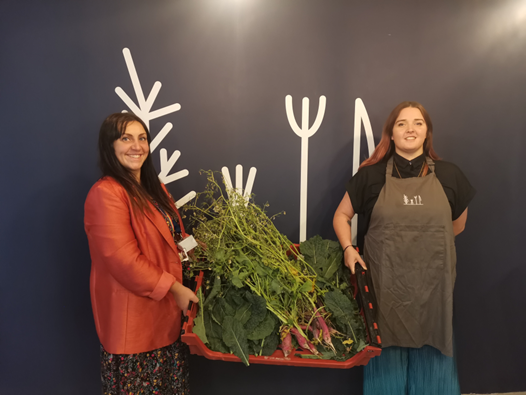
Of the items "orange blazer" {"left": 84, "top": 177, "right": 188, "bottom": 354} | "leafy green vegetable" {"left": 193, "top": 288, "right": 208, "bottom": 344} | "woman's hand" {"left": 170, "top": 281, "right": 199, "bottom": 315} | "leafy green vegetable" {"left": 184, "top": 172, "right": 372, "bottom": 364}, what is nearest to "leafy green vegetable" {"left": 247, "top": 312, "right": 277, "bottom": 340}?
"leafy green vegetable" {"left": 184, "top": 172, "right": 372, "bottom": 364}

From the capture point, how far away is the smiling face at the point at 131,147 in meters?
1.46

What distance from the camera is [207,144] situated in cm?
204

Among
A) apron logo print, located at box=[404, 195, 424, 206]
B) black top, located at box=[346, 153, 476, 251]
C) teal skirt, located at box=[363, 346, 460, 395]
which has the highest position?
black top, located at box=[346, 153, 476, 251]

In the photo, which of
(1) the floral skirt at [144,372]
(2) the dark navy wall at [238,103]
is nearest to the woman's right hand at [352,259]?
(2) the dark navy wall at [238,103]

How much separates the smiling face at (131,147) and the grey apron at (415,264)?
1.21m

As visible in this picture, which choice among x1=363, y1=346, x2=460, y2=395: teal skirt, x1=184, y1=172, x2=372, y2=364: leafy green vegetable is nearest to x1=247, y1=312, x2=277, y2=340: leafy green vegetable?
Result: x1=184, y1=172, x2=372, y2=364: leafy green vegetable

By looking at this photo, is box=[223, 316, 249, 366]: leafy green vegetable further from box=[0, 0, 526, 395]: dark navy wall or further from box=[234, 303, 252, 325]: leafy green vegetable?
box=[0, 0, 526, 395]: dark navy wall

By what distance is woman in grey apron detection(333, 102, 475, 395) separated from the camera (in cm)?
157

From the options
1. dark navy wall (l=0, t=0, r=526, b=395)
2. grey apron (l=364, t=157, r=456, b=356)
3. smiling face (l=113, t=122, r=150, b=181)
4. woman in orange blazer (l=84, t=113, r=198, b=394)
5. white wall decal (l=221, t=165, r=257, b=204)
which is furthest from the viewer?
white wall decal (l=221, t=165, r=257, b=204)

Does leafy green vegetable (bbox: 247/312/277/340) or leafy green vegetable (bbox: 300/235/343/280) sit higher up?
leafy green vegetable (bbox: 300/235/343/280)

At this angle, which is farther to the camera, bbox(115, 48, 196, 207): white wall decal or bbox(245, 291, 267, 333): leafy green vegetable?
bbox(115, 48, 196, 207): white wall decal

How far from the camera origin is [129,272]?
4.39ft

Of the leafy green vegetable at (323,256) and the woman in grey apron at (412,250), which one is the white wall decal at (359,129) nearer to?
the woman in grey apron at (412,250)

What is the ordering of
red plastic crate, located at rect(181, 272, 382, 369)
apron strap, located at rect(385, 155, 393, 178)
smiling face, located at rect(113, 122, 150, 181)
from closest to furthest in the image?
1. red plastic crate, located at rect(181, 272, 382, 369)
2. smiling face, located at rect(113, 122, 150, 181)
3. apron strap, located at rect(385, 155, 393, 178)
